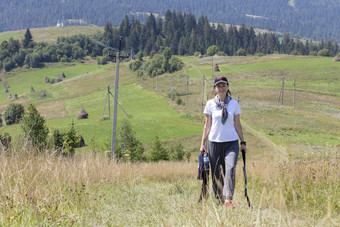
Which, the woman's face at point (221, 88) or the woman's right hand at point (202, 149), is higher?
the woman's face at point (221, 88)

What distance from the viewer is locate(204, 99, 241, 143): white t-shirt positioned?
5941mm

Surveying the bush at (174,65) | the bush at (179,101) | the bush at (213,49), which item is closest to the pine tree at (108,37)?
the bush at (213,49)

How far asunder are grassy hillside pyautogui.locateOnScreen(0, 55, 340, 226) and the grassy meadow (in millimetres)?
29

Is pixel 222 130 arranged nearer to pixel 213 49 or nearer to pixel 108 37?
pixel 213 49

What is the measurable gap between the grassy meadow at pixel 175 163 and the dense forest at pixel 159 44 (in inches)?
381

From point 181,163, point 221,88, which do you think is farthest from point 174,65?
point 221,88

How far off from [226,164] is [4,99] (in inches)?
4585

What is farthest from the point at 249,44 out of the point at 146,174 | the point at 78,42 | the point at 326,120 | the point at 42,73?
the point at 146,174

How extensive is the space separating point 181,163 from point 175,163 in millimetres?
684

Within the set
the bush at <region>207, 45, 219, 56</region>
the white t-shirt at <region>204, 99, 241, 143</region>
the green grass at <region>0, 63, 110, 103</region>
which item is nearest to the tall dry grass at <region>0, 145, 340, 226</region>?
the white t-shirt at <region>204, 99, 241, 143</region>

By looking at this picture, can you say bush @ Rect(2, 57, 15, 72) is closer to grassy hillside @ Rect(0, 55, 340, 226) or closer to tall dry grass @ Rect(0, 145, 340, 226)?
grassy hillside @ Rect(0, 55, 340, 226)

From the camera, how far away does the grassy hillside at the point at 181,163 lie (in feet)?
13.0

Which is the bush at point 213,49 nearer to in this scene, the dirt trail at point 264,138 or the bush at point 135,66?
the bush at point 135,66

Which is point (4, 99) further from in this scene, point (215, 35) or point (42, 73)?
point (215, 35)
